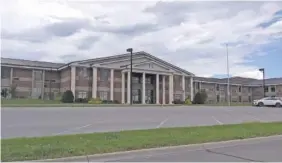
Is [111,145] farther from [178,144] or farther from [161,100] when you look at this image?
[161,100]

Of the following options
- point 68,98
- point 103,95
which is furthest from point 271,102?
point 68,98

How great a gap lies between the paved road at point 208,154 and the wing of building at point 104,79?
146ft

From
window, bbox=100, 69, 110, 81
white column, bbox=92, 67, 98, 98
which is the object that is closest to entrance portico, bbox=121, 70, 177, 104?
window, bbox=100, 69, 110, 81

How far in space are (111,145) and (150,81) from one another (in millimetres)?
53772

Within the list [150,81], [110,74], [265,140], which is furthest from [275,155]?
[150,81]

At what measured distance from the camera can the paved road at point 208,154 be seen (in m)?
8.36

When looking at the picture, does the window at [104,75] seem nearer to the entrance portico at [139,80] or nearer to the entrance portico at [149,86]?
the entrance portico at [139,80]

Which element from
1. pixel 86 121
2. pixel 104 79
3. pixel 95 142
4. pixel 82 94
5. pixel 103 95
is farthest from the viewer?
pixel 104 79

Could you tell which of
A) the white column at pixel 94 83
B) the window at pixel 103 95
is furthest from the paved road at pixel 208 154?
the window at pixel 103 95

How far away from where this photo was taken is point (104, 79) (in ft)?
186

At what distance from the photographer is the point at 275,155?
902cm

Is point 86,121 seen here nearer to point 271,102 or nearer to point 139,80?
point 271,102

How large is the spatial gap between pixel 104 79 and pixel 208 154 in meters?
48.3

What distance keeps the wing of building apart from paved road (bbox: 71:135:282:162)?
44.4 metres
